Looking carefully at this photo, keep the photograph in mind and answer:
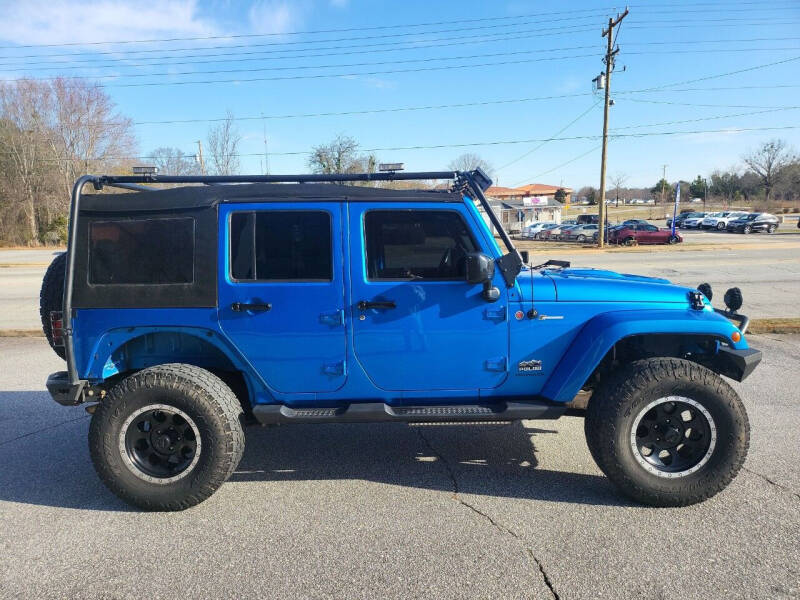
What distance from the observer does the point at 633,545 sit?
2.95 m

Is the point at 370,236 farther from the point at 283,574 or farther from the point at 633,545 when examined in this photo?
the point at 633,545

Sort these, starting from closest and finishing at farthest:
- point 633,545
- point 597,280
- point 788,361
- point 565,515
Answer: point 633,545 < point 565,515 < point 597,280 < point 788,361

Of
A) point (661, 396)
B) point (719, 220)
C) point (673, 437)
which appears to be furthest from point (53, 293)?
point (719, 220)

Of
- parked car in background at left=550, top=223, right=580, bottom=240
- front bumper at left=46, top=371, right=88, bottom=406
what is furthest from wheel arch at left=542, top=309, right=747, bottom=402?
parked car in background at left=550, top=223, right=580, bottom=240

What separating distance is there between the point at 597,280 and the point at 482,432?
5.49 ft

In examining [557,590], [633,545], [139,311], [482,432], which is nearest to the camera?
Answer: [557,590]

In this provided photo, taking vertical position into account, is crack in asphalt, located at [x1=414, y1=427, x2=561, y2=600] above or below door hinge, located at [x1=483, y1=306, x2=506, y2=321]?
below

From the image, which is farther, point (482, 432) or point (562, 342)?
point (482, 432)

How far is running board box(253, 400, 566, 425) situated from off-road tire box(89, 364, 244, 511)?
28 centimetres

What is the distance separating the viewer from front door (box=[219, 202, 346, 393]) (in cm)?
347

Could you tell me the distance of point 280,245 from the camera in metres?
3.53

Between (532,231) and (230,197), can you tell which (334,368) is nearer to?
(230,197)

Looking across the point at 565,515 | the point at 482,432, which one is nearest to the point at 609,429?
the point at 565,515

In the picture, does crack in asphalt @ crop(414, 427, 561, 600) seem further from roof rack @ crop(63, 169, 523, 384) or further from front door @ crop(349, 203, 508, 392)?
roof rack @ crop(63, 169, 523, 384)
